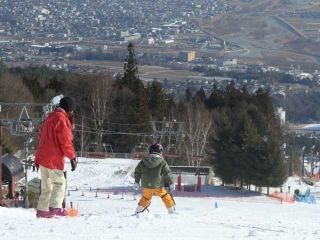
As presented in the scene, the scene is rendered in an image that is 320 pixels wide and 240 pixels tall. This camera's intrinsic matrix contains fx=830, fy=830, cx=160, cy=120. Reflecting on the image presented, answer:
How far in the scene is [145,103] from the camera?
157ft

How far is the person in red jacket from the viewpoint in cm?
893

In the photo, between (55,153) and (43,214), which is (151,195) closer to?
(43,214)

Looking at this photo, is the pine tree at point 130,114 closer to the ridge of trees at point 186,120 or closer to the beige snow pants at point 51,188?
the ridge of trees at point 186,120

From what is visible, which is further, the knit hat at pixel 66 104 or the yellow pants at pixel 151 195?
the yellow pants at pixel 151 195

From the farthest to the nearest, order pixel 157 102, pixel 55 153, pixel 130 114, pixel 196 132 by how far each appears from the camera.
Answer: pixel 157 102 → pixel 130 114 → pixel 196 132 → pixel 55 153

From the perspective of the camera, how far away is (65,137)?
891 centimetres

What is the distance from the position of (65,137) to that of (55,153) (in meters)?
0.30

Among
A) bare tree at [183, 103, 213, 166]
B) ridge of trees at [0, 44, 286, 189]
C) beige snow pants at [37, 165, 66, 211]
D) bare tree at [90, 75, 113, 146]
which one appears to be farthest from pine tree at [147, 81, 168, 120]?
beige snow pants at [37, 165, 66, 211]

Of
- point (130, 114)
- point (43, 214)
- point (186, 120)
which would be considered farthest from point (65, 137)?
point (130, 114)

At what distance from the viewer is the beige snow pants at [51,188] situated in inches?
367

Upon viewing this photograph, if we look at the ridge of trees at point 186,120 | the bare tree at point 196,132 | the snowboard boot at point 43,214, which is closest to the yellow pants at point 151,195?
the snowboard boot at point 43,214

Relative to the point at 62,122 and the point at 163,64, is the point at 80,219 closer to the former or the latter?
the point at 62,122

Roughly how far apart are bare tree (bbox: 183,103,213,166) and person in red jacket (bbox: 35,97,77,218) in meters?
32.2

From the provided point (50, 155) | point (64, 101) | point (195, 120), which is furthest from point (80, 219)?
point (195, 120)
